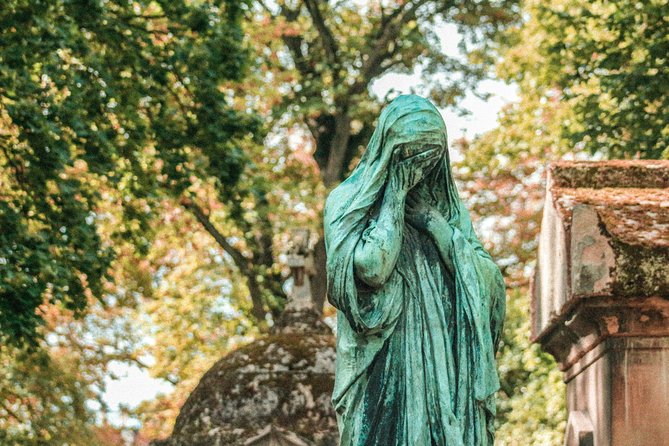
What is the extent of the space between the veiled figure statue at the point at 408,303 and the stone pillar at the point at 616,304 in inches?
61.8

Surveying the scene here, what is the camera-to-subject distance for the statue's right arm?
543 cm

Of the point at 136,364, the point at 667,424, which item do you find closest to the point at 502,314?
the point at 667,424

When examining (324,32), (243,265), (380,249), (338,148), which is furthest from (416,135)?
(324,32)

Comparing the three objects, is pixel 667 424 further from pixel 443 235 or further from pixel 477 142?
pixel 477 142

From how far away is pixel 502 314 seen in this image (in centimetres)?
580

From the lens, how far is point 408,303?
5.62 meters

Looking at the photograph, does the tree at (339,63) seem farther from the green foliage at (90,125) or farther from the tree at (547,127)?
the green foliage at (90,125)

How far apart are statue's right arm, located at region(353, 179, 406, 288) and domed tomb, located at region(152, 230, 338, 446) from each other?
8386 millimetres

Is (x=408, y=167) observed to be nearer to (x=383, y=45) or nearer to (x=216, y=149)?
(x=216, y=149)

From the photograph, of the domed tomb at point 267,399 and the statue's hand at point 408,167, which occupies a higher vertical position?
the domed tomb at point 267,399

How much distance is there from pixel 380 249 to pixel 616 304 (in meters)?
2.28

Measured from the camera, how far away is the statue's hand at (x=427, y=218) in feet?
18.8

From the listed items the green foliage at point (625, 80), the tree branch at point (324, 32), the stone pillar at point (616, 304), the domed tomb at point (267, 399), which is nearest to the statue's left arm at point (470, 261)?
the stone pillar at point (616, 304)

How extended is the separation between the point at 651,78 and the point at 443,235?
11520mm
